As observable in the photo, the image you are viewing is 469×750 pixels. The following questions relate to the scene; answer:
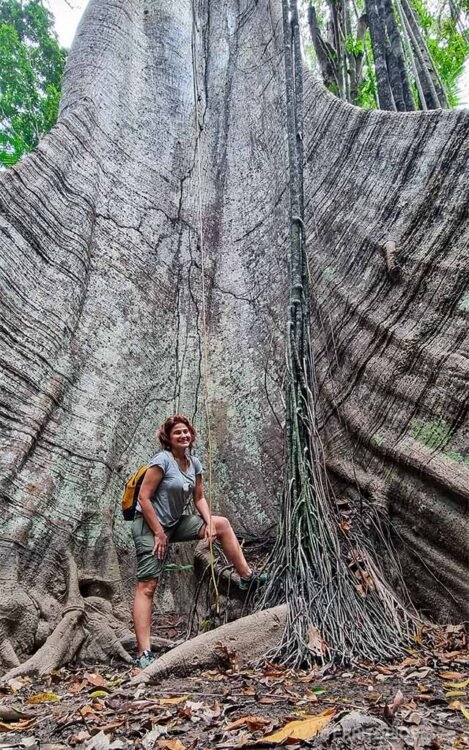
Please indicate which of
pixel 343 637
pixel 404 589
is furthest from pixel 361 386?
pixel 343 637

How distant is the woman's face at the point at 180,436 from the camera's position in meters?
2.88

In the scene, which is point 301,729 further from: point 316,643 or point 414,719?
point 316,643

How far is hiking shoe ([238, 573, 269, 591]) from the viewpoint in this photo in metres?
2.76

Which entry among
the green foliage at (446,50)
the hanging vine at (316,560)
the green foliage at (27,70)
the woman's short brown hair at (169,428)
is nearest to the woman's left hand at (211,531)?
the hanging vine at (316,560)

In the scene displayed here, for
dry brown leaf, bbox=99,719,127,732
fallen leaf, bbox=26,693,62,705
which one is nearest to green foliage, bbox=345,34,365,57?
fallen leaf, bbox=26,693,62,705

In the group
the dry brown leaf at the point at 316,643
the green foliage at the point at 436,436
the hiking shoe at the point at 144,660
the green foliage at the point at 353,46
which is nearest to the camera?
the dry brown leaf at the point at 316,643

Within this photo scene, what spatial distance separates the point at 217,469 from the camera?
12.0 feet

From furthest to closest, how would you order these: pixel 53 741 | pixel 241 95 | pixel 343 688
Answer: pixel 241 95 < pixel 343 688 < pixel 53 741

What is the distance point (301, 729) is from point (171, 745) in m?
0.33

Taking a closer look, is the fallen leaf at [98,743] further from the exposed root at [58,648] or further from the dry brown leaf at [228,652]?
the exposed root at [58,648]

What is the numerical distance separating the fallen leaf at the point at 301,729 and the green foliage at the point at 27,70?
9429 millimetres

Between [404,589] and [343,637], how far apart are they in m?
0.57

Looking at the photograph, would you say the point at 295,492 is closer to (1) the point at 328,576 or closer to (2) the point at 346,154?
(1) the point at 328,576

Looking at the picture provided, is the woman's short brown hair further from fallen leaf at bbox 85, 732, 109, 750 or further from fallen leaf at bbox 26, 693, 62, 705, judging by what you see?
fallen leaf at bbox 85, 732, 109, 750
